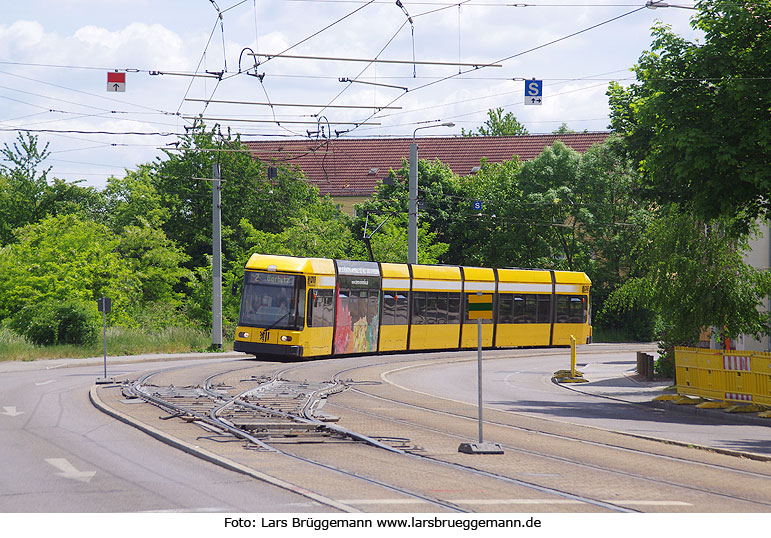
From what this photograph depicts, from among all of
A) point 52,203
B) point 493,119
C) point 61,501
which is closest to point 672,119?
point 61,501

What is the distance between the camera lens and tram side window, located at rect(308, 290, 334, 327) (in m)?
31.0

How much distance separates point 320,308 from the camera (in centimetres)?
3156

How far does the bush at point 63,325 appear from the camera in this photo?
3859 cm

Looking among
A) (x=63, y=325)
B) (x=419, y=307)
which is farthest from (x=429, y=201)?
(x=63, y=325)

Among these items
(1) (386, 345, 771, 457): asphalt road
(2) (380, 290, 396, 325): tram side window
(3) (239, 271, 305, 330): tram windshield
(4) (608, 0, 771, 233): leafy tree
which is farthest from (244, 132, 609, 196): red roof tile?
(4) (608, 0, 771, 233): leafy tree

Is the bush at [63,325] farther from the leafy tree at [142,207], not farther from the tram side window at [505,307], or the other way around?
the leafy tree at [142,207]

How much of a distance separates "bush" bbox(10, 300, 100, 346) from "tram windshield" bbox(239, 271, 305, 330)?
11161mm

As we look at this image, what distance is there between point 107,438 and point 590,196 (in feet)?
157

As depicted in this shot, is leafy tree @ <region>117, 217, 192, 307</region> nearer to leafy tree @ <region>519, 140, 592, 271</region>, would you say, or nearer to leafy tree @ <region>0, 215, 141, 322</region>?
leafy tree @ <region>0, 215, 141, 322</region>

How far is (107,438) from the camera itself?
569 inches

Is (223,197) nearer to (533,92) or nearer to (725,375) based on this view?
(533,92)

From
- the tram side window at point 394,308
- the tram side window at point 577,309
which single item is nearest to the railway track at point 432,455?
the tram side window at point 394,308

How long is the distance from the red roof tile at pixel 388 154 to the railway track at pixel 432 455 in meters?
55.3
